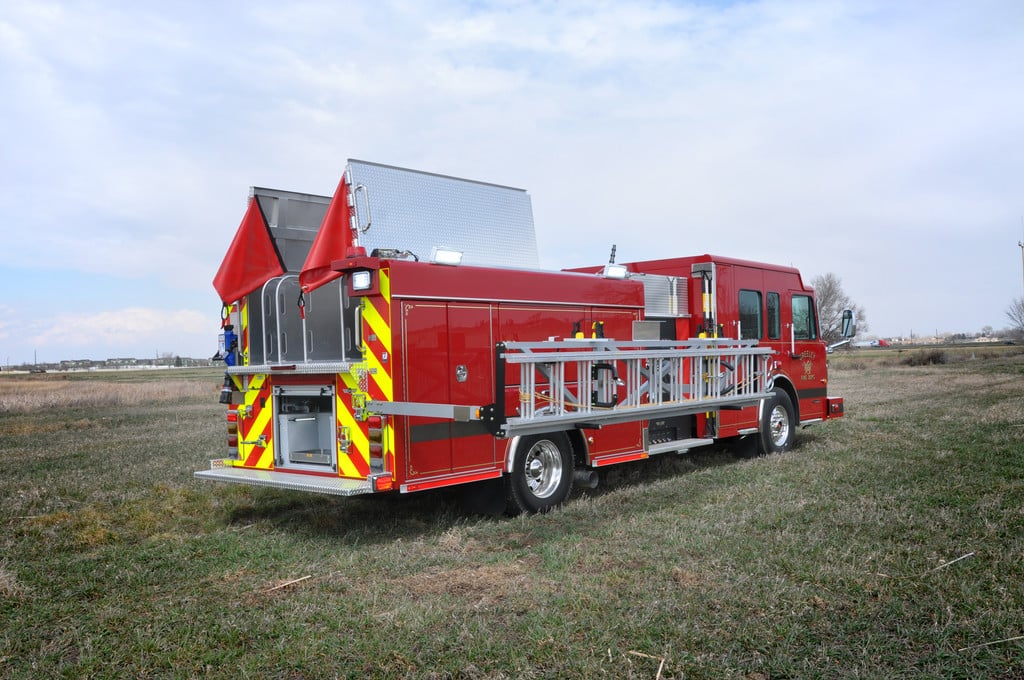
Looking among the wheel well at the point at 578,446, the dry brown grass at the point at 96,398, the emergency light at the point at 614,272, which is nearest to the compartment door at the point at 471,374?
the wheel well at the point at 578,446

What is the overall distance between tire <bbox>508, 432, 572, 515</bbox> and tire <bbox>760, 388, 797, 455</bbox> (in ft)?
15.1

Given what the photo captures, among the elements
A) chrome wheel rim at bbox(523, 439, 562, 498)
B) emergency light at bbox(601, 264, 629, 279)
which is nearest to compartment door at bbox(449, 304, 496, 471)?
chrome wheel rim at bbox(523, 439, 562, 498)

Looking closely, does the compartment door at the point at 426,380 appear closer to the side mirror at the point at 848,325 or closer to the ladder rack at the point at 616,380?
the ladder rack at the point at 616,380

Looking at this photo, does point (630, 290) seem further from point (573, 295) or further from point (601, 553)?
point (601, 553)

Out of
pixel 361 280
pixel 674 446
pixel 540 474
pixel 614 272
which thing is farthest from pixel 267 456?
pixel 674 446

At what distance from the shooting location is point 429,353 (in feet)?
23.9

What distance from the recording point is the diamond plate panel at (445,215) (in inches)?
293

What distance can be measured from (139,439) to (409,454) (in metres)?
9.86

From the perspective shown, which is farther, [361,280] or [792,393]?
[792,393]

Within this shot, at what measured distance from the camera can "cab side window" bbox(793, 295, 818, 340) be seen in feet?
41.6

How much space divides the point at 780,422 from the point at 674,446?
10.0 ft

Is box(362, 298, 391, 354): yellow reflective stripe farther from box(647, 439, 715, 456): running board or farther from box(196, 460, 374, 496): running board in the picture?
box(647, 439, 715, 456): running board

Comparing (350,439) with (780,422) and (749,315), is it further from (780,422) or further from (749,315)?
(780,422)

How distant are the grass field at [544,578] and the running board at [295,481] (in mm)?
492
